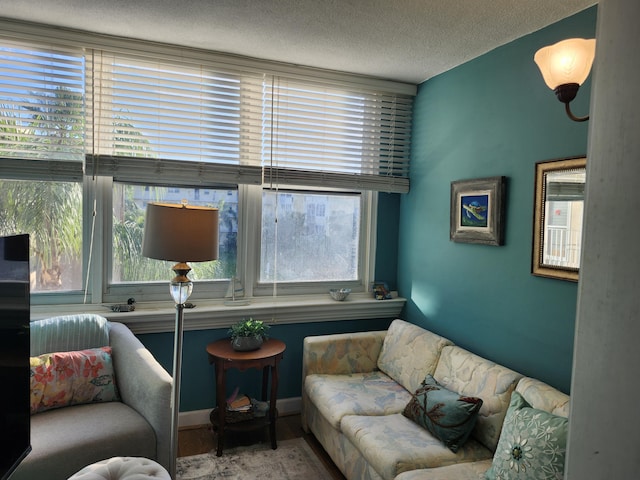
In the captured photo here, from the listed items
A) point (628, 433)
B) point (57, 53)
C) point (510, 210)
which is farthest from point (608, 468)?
point (57, 53)

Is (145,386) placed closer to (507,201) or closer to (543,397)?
(543,397)

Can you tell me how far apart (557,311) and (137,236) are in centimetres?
260

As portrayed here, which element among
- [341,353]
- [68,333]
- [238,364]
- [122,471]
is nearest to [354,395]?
[341,353]

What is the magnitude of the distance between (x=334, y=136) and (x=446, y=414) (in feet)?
6.95

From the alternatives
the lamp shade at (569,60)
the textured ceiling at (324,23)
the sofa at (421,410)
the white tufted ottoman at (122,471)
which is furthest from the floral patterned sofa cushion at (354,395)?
the textured ceiling at (324,23)

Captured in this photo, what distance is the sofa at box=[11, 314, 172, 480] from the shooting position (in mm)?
1907

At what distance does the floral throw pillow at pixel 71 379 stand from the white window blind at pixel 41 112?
1097 millimetres

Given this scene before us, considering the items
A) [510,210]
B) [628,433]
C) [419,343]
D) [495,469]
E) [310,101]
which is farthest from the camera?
[310,101]

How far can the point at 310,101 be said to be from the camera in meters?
3.26

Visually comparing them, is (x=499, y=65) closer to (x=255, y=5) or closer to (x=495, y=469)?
(x=255, y=5)

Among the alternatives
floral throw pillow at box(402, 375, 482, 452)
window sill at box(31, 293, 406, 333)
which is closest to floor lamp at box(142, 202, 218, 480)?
window sill at box(31, 293, 406, 333)

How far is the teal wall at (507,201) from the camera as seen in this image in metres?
2.22

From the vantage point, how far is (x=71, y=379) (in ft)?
7.45

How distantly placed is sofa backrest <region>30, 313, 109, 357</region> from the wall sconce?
2.65m
